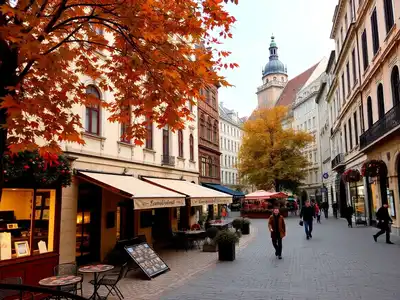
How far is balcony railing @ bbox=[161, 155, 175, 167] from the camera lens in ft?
62.7

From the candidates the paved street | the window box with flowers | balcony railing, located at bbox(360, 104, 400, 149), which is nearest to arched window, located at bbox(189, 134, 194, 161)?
the paved street

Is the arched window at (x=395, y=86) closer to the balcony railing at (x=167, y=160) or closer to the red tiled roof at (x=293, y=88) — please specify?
the balcony railing at (x=167, y=160)

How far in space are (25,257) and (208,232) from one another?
9220mm

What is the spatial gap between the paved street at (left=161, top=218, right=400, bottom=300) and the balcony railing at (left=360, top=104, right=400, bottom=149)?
599 cm

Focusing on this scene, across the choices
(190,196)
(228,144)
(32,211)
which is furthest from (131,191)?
(228,144)

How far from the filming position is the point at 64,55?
215 inches

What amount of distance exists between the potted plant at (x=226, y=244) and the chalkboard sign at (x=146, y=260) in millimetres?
2228

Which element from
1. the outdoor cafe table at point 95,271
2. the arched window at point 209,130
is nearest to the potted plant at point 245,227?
the arched window at point 209,130

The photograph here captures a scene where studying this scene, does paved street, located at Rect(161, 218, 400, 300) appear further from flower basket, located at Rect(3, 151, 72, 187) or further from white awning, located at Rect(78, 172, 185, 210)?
flower basket, located at Rect(3, 151, 72, 187)

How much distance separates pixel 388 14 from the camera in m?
18.3

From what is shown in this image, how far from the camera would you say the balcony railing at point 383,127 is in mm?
16669

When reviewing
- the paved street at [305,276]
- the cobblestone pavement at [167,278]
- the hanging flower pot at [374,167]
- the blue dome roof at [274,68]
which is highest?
the blue dome roof at [274,68]

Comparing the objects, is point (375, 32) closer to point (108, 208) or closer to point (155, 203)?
point (155, 203)

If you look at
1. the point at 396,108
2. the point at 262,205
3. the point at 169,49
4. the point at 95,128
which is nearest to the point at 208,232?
the point at 95,128
